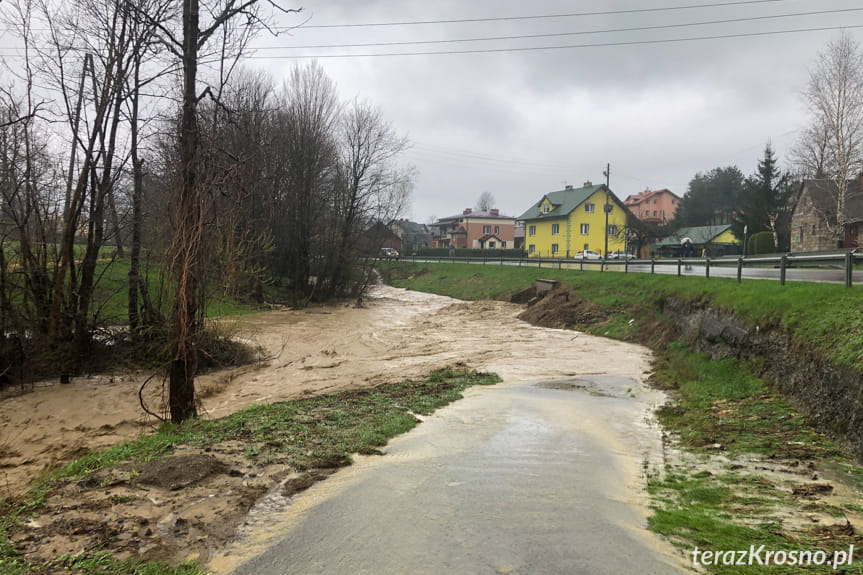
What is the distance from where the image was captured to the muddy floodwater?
4.55 meters

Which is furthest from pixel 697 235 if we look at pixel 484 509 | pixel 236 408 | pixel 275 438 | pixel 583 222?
pixel 484 509

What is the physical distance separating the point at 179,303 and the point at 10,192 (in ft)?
30.8

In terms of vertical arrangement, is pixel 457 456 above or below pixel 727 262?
below

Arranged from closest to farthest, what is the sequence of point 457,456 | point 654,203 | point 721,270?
1. point 457,456
2. point 721,270
3. point 654,203

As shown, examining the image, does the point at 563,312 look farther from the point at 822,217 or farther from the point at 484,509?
the point at 822,217

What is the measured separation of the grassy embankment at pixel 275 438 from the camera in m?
4.04

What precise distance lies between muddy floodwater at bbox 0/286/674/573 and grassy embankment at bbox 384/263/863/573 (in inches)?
18.3

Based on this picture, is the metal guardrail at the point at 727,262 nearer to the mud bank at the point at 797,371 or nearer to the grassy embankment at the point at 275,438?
the mud bank at the point at 797,371

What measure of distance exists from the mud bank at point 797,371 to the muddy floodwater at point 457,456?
6.79 ft

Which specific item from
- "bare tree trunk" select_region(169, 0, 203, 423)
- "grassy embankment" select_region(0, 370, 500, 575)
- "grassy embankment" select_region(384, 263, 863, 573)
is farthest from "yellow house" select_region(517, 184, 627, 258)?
"bare tree trunk" select_region(169, 0, 203, 423)

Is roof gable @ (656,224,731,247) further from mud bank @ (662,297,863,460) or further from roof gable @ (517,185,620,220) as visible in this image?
mud bank @ (662,297,863,460)

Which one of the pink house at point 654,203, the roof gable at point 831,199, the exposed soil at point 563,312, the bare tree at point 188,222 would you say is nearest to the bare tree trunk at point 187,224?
the bare tree at point 188,222

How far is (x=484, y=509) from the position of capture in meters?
5.30

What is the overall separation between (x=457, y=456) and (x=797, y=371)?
19.8 ft
